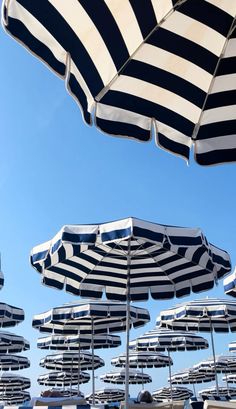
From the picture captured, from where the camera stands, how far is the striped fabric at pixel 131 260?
18.9ft

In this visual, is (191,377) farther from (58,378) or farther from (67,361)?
(67,361)

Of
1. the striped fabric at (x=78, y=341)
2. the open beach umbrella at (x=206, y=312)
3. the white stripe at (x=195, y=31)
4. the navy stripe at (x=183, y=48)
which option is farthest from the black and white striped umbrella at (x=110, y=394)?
the white stripe at (x=195, y=31)

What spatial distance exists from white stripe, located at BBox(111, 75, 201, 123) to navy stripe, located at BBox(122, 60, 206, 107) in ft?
0.09

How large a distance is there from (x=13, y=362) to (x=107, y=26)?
16.4 metres

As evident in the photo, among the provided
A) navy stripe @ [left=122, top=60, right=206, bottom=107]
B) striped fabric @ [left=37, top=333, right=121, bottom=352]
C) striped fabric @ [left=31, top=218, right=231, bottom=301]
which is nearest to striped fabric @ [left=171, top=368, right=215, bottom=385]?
striped fabric @ [left=37, top=333, right=121, bottom=352]

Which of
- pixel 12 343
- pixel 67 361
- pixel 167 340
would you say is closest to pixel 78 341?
pixel 12 343

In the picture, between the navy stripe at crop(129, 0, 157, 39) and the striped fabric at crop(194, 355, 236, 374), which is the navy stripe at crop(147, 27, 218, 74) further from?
the striped fabric at crop(194, 355, 236, 374)

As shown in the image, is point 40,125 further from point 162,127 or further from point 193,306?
point 162,127

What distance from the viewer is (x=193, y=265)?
281 inches

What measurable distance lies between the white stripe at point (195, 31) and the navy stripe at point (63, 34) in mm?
505

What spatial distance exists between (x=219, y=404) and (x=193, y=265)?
402 cm

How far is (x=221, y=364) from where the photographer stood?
17844 millimetres

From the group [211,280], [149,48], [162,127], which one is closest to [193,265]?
[211,280]

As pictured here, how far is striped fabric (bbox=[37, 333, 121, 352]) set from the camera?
13.6 metres
